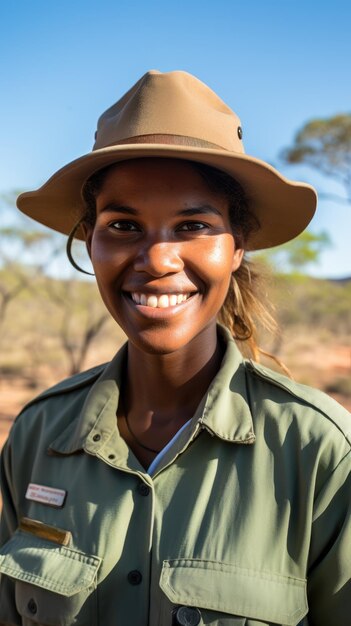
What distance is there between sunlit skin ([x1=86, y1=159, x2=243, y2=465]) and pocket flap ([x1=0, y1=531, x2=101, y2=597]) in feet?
0.98

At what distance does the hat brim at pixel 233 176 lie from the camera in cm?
155

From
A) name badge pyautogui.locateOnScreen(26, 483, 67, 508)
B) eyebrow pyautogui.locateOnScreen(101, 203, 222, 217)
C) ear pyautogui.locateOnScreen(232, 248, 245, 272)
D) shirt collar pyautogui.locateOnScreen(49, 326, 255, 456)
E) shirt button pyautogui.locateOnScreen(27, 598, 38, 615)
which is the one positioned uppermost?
eyebrow pyautogui.locateOnScreen(101, 203, 222, 217)

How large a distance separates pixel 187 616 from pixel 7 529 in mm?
689

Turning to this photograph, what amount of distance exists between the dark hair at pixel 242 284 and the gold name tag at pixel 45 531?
2.57 ft

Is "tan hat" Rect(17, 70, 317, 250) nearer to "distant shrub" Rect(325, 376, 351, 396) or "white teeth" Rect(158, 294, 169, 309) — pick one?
"white teeth" Rect(158, 294, 169, 309)

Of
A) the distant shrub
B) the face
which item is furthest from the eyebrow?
the distant shrub

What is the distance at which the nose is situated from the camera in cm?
157

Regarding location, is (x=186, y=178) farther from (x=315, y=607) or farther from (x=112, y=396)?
(x=315, y=607)

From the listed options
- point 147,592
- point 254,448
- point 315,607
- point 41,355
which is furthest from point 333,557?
point 41,355

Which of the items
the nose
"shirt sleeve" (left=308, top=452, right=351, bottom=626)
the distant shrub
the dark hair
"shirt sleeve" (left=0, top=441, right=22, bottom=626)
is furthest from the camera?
the distant shrub

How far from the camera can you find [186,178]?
162 cm

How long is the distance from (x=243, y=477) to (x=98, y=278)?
600 mm

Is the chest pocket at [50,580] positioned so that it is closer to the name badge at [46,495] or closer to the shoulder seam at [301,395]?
the name badge at [46,495]

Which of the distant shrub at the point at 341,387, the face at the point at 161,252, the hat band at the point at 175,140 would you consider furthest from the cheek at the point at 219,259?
the distant shrub at the point at 341,387
